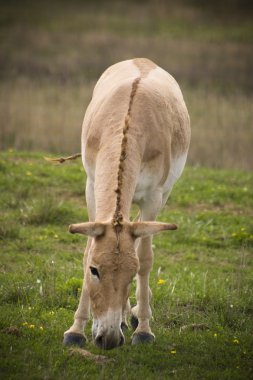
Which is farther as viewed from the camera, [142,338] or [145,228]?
[142,338]

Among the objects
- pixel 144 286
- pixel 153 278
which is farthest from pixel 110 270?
pixel 153 278

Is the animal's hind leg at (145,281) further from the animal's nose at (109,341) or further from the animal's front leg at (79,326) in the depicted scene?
the animal's nose at (109,341)

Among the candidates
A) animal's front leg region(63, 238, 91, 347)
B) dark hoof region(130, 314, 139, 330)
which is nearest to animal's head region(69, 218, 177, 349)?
animal's front leg region(63, 238, 91, 347)

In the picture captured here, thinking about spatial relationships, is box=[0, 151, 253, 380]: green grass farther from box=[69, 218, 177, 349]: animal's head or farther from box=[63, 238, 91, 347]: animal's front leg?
box=[69, 218, 177, 349]: animal's head

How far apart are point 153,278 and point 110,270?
2967 mm

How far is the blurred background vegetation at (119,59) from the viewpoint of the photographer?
1410 cm

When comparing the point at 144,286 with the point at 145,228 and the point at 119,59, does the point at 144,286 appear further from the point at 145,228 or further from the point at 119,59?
the point at 119,59

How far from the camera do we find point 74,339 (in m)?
5.55

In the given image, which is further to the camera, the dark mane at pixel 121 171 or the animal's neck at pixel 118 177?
the animal's neck at pixel 118 177

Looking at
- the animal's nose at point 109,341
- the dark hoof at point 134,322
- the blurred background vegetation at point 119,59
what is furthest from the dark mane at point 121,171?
the blurred background vegetation at point 119,59

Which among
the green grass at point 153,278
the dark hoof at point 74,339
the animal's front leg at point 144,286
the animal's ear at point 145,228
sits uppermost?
the animal's ear at point 145,228

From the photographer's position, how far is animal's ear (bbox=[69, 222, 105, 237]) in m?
4.51

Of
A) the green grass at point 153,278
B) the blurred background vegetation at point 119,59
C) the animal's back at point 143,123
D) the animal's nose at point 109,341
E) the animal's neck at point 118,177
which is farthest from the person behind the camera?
the blurred background vegetation at point 119,59

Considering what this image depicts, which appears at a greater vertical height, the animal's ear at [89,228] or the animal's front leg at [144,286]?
the animal's ear at [89,228]
